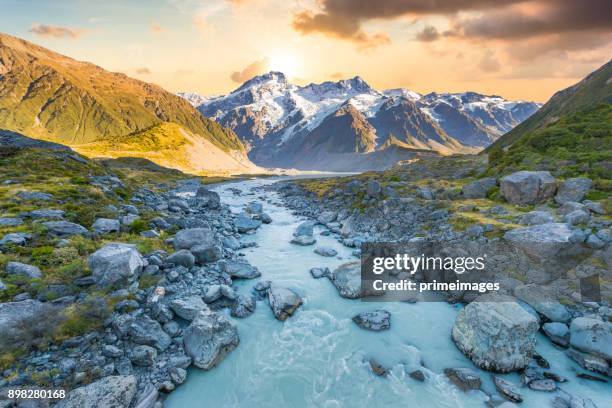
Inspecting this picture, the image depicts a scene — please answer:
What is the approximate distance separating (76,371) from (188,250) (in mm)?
10545

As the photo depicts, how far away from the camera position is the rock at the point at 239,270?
21.0 meters

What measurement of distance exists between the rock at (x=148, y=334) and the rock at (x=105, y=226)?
35.6ft

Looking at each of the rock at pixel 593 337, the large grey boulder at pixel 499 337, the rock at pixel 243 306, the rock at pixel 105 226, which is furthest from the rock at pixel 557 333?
the rock at pixel 105 226

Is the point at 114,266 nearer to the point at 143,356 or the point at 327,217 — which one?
the point at 143,356

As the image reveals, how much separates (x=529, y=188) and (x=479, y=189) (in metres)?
6.51

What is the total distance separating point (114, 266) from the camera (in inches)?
623

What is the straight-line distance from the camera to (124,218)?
963 inches

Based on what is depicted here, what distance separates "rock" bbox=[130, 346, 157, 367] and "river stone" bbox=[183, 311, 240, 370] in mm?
1442

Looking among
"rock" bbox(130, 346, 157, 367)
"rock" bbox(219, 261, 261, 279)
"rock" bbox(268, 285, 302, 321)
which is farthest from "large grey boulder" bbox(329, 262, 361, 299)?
"rock" bbox(130, 346, 157, 367)

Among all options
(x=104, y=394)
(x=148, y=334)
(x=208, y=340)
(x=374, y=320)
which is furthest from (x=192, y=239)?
(x=374, y=320)

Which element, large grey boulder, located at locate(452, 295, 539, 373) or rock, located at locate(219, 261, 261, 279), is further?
rock, located at locate(219, 261, 261, 279)

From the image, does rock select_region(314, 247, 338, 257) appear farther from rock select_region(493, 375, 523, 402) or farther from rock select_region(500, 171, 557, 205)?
rock select_region(500, 171, 557, 205)

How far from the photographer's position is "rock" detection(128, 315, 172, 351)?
1295 cm

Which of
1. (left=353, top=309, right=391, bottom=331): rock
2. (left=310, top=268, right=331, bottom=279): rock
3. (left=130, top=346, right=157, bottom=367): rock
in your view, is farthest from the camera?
(left=310, top=268, right=331, bottom=279): rock
